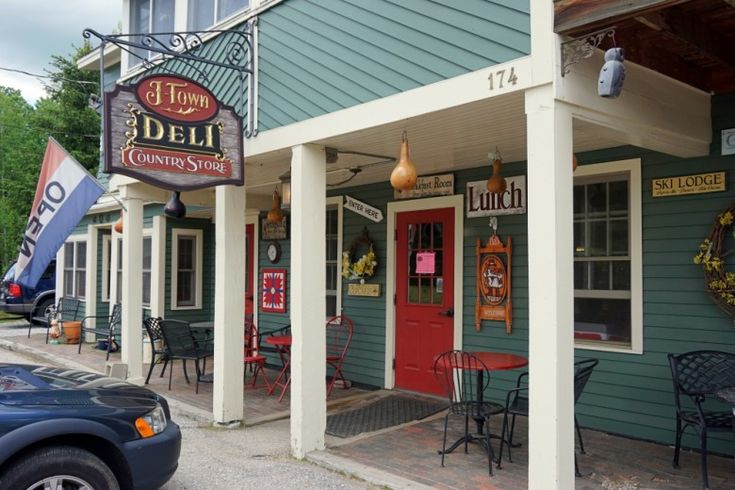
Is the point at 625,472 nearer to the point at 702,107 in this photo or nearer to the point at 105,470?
the point at 702,107

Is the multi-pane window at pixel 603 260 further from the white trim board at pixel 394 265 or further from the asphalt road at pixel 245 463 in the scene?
the asphalt road at pixel 245 463

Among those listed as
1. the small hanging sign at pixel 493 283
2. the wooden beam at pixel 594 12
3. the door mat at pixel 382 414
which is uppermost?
the wooden beam at pixel 594 12

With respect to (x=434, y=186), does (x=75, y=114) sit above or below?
above

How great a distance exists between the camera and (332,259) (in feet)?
27.3

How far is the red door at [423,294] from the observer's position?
673 centimetres

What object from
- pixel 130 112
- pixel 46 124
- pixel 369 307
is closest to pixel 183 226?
pixel 369 307

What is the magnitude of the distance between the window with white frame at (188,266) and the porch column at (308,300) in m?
6.68

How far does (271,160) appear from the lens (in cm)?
615

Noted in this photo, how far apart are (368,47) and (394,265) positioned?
3.22 meters

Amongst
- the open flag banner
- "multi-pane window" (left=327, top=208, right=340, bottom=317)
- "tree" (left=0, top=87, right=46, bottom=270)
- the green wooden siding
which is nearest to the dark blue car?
the open flag banner

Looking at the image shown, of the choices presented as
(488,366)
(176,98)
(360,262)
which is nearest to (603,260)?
(488,366)

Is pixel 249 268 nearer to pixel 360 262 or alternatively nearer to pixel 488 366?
pixel 360 262

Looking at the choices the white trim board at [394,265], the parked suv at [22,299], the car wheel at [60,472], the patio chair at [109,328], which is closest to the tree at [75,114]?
the parked suv at [22,299]

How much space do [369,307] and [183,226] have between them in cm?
523
